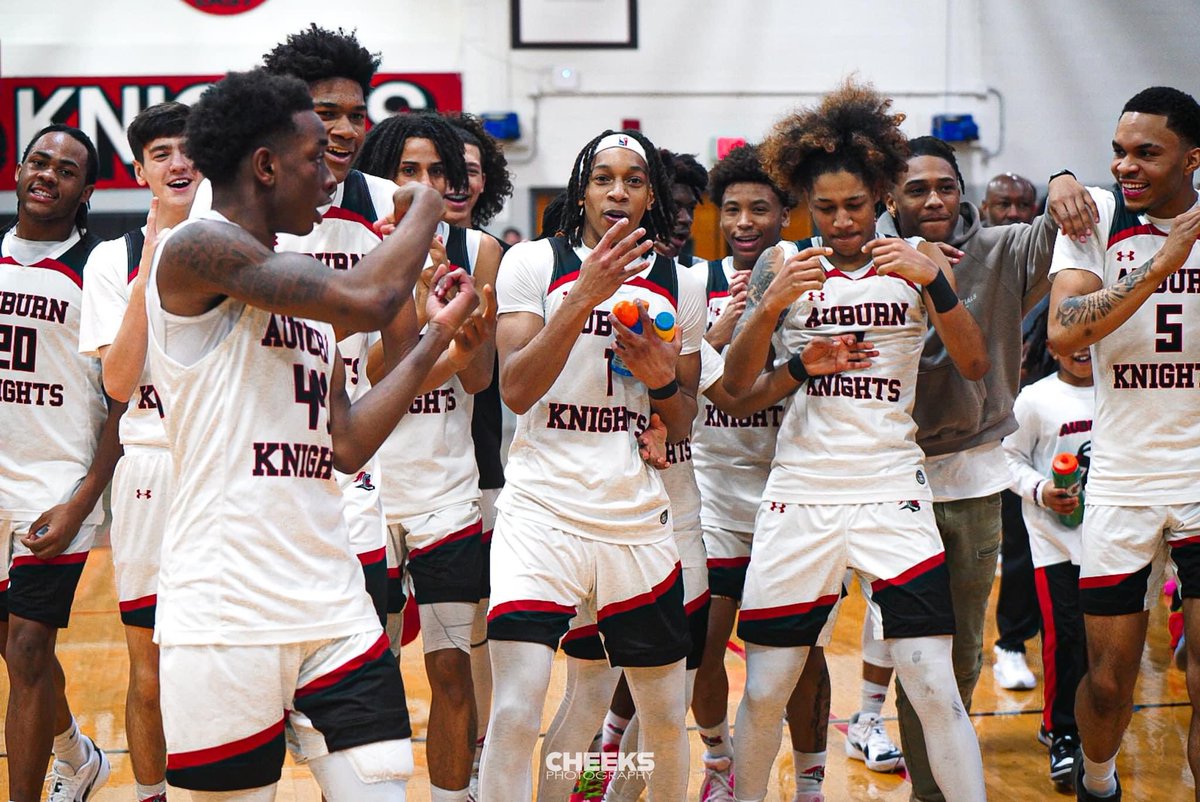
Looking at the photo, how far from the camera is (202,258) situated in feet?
8.63

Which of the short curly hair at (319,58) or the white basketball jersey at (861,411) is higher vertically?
the short curly hair at (319,58)

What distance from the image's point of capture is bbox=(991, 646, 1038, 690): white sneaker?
665cm

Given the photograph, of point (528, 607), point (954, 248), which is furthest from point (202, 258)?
point (954, 248)

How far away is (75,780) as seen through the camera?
485cm

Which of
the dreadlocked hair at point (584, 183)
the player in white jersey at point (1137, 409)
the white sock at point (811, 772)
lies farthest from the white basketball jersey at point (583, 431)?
the player in white jersey at point (1137, 409)

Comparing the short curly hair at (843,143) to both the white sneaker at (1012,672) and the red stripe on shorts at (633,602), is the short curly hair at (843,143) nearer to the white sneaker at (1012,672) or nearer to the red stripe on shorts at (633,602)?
the red stripe on shorts at (633,602)

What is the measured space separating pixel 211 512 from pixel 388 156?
2235 millimetres

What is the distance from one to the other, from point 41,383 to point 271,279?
2437mm

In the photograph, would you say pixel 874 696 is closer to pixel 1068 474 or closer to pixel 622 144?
pixel 1068 474

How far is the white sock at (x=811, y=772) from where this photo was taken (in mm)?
4727

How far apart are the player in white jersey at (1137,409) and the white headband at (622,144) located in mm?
1511

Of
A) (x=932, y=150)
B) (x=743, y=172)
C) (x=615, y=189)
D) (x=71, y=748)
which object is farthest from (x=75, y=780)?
(x=932, y=150)

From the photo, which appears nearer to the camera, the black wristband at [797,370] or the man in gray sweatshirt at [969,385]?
the black wristband at [797,370]

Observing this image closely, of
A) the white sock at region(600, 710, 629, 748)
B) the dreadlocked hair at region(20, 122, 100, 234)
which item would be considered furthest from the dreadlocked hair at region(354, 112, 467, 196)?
the white sock at region(600, 710, 629, 748)
